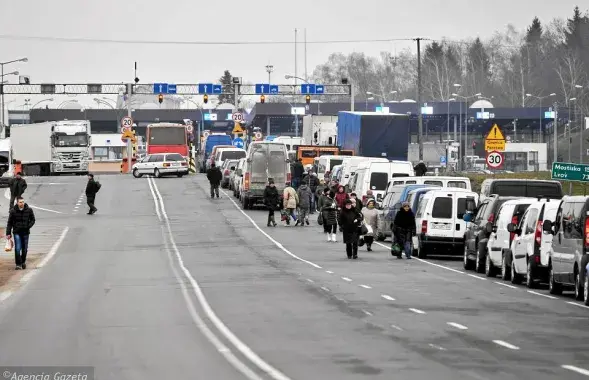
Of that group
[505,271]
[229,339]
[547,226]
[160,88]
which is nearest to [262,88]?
[160,88]

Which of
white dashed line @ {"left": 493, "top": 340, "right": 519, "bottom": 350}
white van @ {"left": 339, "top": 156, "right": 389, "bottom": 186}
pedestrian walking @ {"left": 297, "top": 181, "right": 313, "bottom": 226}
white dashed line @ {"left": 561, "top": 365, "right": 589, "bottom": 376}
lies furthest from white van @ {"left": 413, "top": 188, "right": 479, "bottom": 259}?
white dashed line @ {"left": 561, "top": 365, "right": 589, "bottom": 376}

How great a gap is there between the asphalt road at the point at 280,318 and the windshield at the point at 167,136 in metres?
46.4

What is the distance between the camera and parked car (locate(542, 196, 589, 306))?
24.1m

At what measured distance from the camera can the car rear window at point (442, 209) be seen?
3816 centimetres

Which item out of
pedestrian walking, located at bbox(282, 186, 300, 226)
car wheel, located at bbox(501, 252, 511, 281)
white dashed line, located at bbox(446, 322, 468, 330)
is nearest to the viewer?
white dashed line, located at bbox(446, 322, 468, 330)

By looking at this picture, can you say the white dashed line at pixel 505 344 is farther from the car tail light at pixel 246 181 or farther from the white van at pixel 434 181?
the car tail light at pixel 246 181

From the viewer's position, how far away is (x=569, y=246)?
2527 centimetres

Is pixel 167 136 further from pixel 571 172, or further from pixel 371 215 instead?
pixel 571 172

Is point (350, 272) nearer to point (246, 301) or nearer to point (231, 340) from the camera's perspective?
point (246, 301)

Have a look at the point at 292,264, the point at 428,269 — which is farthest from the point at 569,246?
the point at 292,264

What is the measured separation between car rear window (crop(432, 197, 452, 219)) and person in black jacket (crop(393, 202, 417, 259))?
79 centimetres

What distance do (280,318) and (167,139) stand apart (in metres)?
68.3

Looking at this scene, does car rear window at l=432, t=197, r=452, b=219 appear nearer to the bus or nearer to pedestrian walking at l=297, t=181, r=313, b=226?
pedestrian walking at l=297, t=181, r=313, b=226

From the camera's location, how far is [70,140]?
89.0 meters
